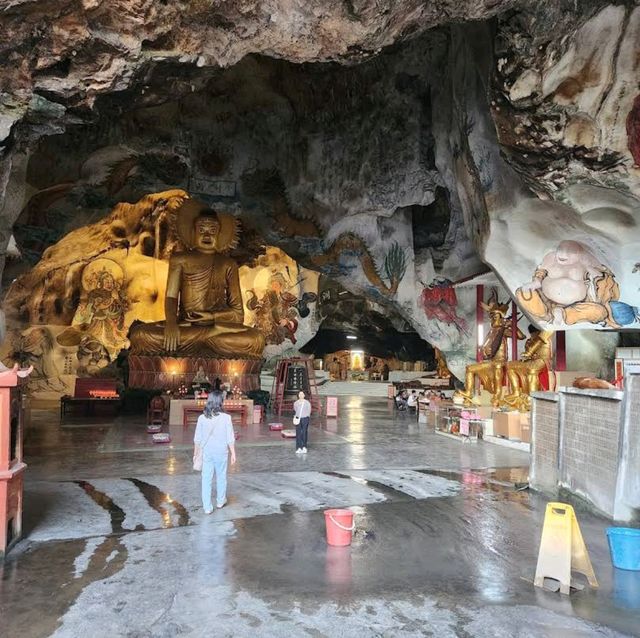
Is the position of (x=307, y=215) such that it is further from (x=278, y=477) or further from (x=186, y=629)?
(x=186, y=629)

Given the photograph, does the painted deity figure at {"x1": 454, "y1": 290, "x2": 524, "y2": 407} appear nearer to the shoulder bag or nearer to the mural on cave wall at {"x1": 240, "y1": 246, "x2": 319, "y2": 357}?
the shoulder bag

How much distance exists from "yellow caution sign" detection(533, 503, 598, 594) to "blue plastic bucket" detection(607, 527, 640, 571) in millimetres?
420

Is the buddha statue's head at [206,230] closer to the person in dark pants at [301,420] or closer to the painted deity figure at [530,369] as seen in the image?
the person in dark pants at [301,420]

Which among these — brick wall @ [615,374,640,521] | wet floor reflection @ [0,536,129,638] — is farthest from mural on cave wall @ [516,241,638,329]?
wet floor reflection @ [0,536,129,638]

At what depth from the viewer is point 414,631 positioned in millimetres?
2766

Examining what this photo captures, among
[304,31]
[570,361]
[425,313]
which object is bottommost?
[570,361]

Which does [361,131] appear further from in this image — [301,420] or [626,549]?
[626,549]

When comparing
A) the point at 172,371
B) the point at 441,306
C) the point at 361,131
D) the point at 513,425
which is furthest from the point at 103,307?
the point at 513,425

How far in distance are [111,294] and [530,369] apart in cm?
1384

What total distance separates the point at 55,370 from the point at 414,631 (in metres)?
16.8

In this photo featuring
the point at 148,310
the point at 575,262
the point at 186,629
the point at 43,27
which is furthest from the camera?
the point at 148,310

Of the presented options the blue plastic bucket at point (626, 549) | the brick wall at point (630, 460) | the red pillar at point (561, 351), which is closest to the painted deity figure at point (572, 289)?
the red pillar at point (561, 351)

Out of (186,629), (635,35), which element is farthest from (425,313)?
(186,629)

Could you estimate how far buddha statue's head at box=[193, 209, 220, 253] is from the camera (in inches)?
589
